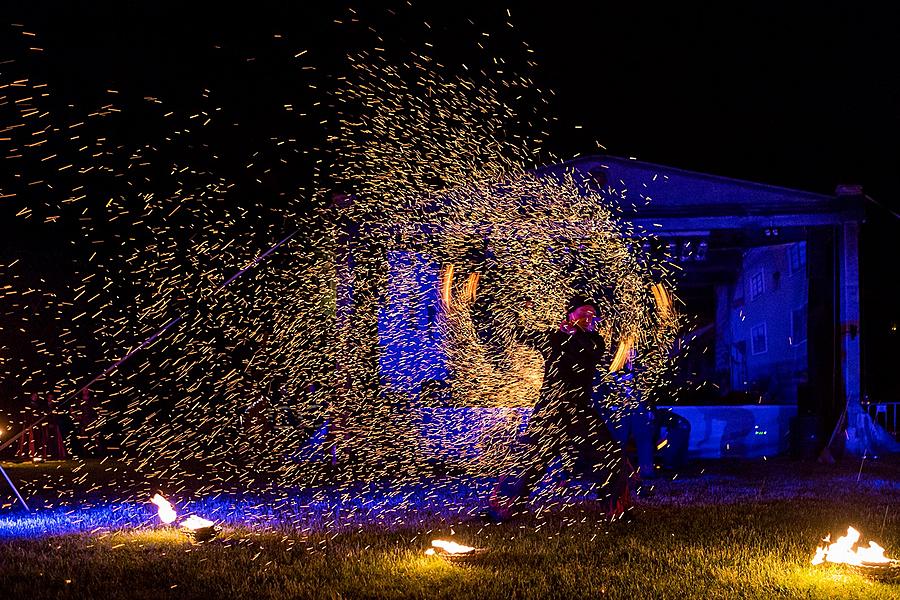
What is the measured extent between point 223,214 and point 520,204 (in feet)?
29.1

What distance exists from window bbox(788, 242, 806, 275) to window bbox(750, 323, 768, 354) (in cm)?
155

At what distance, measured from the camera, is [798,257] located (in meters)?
16.3

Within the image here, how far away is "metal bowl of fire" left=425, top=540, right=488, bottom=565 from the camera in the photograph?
20.2 feet

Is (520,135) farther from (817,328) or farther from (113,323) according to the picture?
(113,323)

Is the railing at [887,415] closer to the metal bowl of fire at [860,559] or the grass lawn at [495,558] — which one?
the grass lawn at [495,558]

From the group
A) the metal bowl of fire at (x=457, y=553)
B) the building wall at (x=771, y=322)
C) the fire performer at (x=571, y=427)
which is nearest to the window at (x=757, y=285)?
the building wall at (x=771, y=322)

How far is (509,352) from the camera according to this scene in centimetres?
1531

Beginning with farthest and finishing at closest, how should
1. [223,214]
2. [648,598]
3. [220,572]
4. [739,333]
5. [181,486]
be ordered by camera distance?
[223,214] → [739,333] → [181,486] → [220,572] → [648,598]

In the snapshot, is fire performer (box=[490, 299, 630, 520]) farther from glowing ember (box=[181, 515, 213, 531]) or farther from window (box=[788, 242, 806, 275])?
window (box=[788, 242, 806, 275])

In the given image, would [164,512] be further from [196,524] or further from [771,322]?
[771,322]

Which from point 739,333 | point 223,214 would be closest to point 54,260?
point 223,214

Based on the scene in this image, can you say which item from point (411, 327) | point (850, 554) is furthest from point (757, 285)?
point (850, 554)

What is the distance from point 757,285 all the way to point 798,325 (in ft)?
7.04

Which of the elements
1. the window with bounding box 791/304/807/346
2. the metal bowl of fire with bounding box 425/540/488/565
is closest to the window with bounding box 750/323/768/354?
the window with bounding box 791/304/807/346
